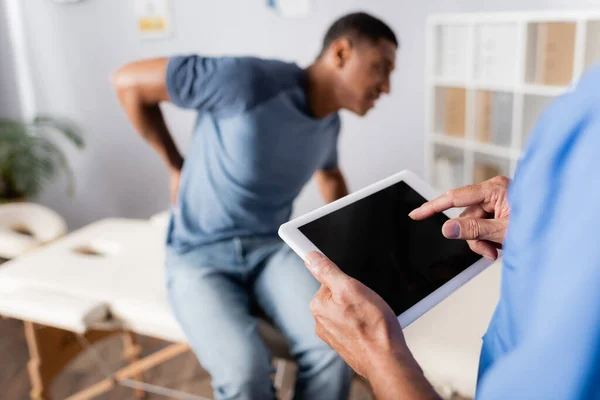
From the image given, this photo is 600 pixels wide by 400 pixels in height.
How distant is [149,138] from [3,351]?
4.06 ft

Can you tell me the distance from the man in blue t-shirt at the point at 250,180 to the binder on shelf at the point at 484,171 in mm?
727

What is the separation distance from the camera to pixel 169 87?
4.63 feet

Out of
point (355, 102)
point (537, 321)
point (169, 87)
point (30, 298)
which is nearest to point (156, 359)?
point (30, 298)

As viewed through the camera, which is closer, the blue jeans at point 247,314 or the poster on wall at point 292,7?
the blue jeans at point 247,314

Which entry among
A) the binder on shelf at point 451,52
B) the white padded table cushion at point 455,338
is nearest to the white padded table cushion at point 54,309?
the white padded table cushion at point 455,338

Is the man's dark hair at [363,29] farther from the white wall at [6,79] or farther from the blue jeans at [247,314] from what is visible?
the white wall at [6,79]

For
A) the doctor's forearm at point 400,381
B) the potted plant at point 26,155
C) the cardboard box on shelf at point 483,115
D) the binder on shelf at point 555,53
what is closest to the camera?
the doctor's forearm at point 400,381

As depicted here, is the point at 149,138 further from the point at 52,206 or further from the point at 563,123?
the point at 52,206

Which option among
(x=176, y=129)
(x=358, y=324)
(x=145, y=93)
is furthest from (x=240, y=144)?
(x=176, y=129)

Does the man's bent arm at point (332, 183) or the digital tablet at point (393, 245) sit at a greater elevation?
the digital tablet at point (393, 245)

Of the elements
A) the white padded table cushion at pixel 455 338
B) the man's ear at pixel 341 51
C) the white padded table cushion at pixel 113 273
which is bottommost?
the white padded table cushion at pixel 455 338

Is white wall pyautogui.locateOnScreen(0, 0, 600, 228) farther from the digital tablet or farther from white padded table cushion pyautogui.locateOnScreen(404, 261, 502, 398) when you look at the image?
the digital tablet

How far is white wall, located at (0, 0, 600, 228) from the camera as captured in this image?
218 centimetres

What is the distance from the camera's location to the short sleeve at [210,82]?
1358mm
